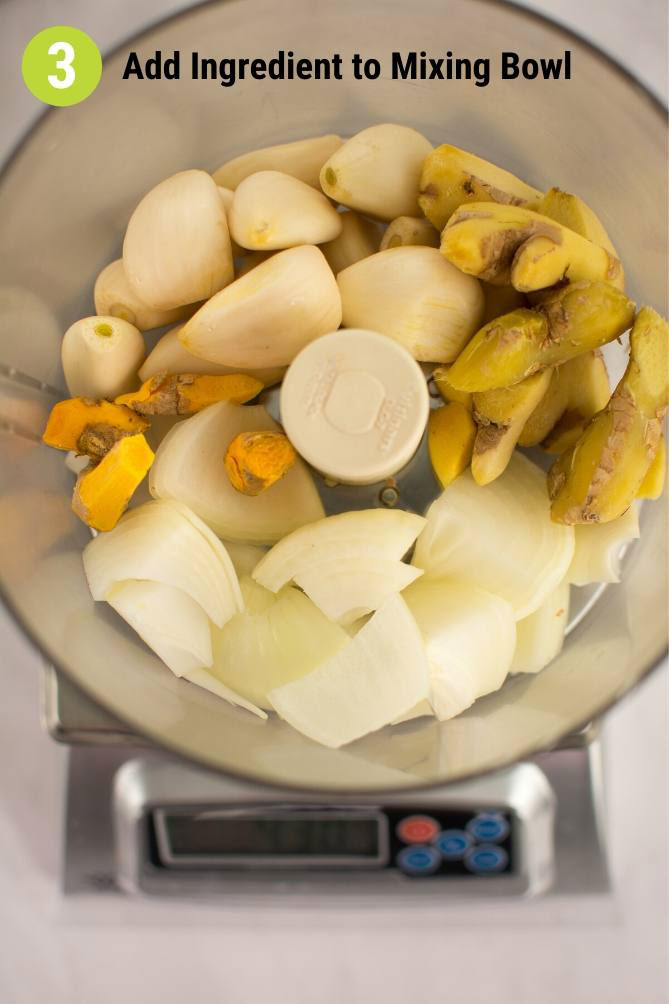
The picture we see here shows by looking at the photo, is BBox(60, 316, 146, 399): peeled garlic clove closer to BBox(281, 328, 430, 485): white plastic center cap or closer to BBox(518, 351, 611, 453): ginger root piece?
BBox(281, 328, 430, 485): white plastic center cap

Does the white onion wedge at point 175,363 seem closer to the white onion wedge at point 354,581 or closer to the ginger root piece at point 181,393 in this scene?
the ginger root piece at point 181,393

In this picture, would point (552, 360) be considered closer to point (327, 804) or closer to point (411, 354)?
point (411, 354)

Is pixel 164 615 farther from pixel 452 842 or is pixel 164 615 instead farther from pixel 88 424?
pixel 452 842

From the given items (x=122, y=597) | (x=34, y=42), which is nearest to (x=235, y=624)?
(x=122, y=597)

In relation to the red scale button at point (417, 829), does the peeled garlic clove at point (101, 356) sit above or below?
above

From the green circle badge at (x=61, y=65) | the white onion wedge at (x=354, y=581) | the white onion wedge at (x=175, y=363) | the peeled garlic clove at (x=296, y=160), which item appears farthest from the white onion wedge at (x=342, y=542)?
the green circle badge at (x=61, y=65)
